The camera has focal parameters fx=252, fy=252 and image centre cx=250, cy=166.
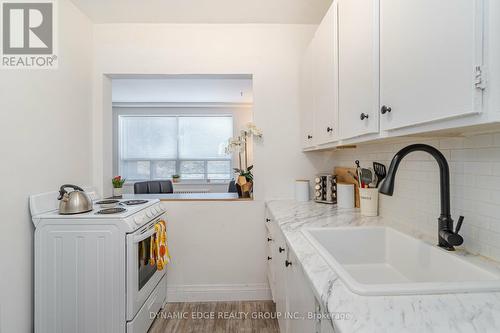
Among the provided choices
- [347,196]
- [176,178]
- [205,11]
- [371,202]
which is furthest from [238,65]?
[176,178]

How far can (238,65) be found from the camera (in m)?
2.30

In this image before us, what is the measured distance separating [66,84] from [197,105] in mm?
3680

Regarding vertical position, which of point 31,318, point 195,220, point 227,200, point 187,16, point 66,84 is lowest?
point 31,318

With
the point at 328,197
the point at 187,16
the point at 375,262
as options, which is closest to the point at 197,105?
the point at 187,16

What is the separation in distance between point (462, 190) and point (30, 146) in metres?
2.29

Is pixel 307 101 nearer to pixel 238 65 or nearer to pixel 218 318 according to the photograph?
pixel 238 65

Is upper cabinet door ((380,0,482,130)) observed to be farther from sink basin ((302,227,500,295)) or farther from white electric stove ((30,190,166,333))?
white electric stove ((30,190,166,333))

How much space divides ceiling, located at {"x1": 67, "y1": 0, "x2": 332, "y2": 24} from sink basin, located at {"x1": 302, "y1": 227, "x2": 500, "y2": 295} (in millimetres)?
1792

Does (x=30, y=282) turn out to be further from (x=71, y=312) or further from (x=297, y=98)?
(x=297, y=98)

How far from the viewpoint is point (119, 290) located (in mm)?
1551

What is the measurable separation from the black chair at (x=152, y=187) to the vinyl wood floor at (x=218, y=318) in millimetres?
2031

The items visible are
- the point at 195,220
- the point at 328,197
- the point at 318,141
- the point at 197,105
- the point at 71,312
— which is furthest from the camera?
the point at 197,105

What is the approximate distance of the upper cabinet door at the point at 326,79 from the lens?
1.45 m

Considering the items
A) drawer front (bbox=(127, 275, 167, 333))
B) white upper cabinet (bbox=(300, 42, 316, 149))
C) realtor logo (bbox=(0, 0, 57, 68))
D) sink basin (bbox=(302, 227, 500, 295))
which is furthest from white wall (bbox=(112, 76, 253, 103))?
sink basin (bbox=(302, 227, 500, 295))
